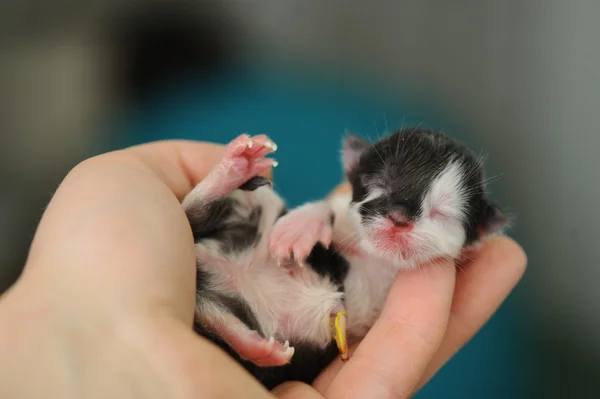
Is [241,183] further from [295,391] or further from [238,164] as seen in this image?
[295,391]

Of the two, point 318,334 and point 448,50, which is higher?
point 448,50

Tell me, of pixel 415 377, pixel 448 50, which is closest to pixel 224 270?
pixel 415 377

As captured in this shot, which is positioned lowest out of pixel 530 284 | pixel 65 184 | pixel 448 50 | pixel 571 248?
pixel 530 284

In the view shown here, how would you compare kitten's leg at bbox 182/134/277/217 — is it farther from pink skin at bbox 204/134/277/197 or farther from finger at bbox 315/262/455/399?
finger at bbox 315/262/455/399

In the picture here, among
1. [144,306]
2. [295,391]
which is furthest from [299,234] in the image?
[144,306]

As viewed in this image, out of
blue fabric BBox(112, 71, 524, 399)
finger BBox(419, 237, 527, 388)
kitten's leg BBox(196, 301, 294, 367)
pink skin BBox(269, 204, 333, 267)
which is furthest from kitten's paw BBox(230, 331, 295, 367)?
blue fabric BBox(112, 71, 524, 399)

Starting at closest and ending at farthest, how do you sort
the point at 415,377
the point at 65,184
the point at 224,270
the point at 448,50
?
the point at 65,184
the point at 415,377
the point at 224,270
the point at 448,50

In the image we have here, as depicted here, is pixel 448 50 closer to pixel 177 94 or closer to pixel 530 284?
pixel 530 284
